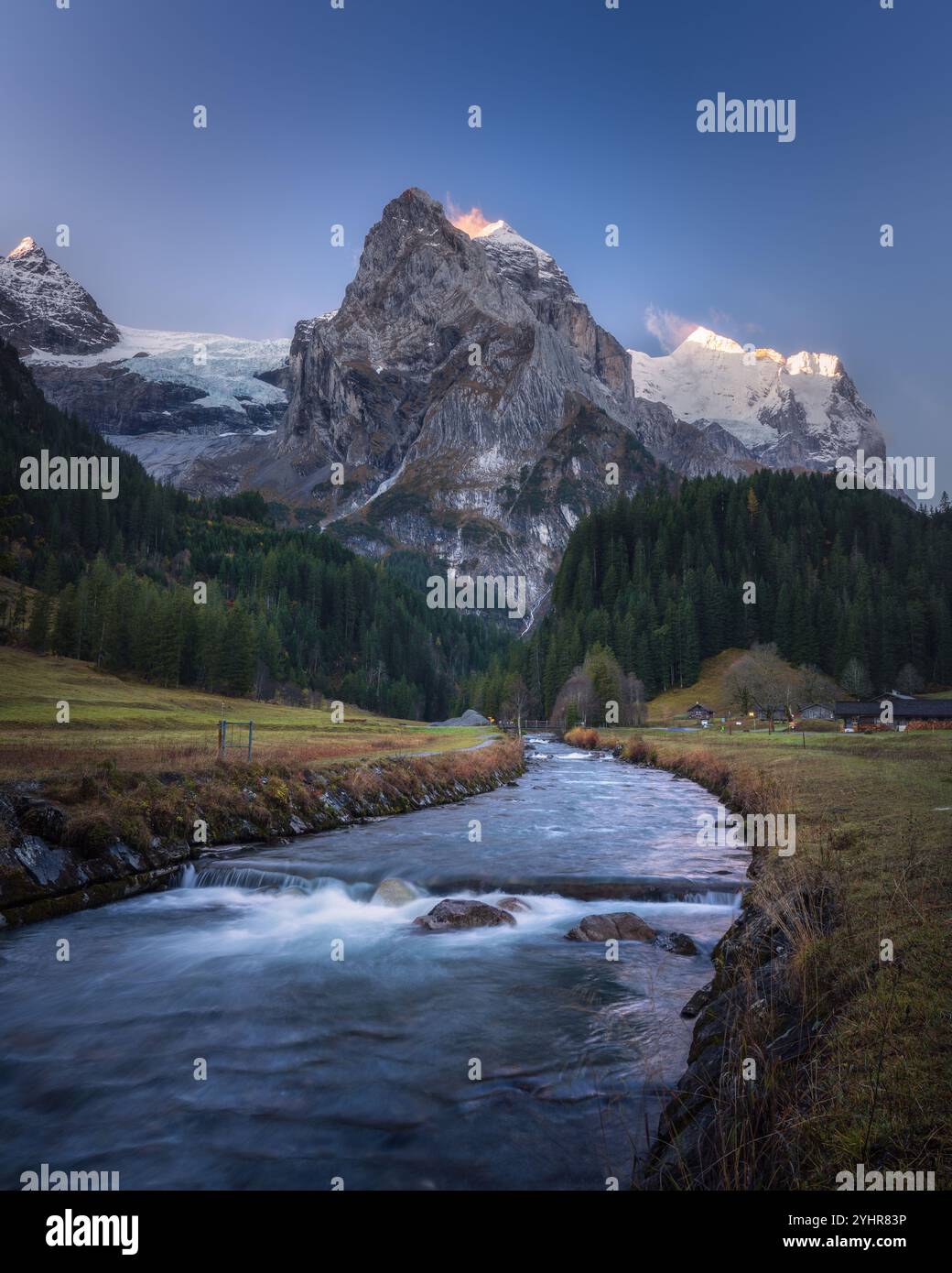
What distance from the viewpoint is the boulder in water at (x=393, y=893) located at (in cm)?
1823

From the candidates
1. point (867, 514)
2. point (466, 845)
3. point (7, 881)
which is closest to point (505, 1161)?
point (7, 881)

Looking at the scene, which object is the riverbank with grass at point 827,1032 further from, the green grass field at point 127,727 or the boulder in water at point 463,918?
the green grass field at point 127,727

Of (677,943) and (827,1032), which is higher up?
(827,1032)

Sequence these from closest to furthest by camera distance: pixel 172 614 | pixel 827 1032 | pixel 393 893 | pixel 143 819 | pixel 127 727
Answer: pixel 827 1032, pixel 393 893, pixel 143 819, pixel 127 727, pixel 172 614

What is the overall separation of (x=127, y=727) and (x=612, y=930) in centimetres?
4992

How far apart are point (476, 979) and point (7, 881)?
10.9 meters

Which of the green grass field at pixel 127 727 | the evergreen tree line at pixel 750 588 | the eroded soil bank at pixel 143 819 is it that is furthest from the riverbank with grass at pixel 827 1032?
the evergreen tree line at pixel 750 588

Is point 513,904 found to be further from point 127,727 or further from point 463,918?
point 127,727

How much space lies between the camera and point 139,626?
10975cm

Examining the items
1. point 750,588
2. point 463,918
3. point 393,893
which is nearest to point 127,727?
point 393,893

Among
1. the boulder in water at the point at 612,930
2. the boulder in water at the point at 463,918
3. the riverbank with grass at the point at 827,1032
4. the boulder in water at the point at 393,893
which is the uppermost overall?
the riverbank with grass at the point at 827,1032

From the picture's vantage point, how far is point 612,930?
14.8m

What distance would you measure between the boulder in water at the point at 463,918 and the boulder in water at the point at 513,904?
0.63 metres
